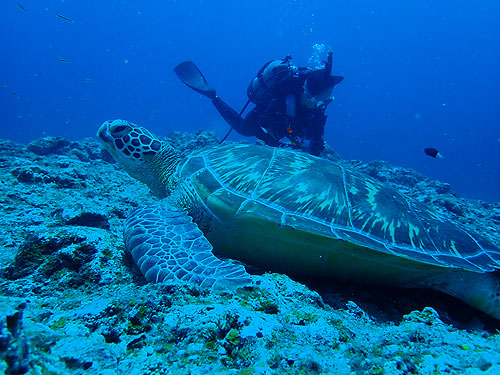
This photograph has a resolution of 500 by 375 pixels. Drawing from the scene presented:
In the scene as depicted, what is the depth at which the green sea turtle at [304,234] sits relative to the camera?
2.01 meters

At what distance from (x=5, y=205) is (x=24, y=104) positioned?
97.1 meters

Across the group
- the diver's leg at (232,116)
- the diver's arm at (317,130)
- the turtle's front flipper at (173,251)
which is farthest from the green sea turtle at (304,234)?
the diver's leg at (232,116)

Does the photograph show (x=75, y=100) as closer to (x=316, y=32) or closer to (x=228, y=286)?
(x=316, y=32)

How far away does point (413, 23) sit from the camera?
101 meters

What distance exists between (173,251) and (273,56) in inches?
5251

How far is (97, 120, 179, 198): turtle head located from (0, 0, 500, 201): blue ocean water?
8524 cm

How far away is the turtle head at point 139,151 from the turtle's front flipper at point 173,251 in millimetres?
1030

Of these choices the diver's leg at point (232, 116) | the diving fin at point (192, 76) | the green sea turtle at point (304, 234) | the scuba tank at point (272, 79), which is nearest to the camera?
the green sea turtle at point (304, 234)

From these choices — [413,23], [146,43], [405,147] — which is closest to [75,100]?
[146,43]

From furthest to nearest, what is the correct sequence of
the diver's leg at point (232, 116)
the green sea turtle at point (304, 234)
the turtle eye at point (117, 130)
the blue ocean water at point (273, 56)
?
the blue ocean water at point (273, 56) → the diver's leg at point (232, 116) → the turtle eye at point (117, 130) → the green sea turtle at point (304, 234)

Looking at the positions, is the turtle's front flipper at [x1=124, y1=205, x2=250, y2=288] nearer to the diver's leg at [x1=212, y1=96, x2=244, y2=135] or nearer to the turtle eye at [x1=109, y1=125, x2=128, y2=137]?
the turtle eye at [x1=109, y1=125, x2=128, y2=137]

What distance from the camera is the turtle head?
11.1 feet

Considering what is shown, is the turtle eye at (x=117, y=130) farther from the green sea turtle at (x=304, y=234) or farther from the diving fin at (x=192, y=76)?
the diving fin at (x=192, y=76)

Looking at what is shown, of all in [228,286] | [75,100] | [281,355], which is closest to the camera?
[281,355]
